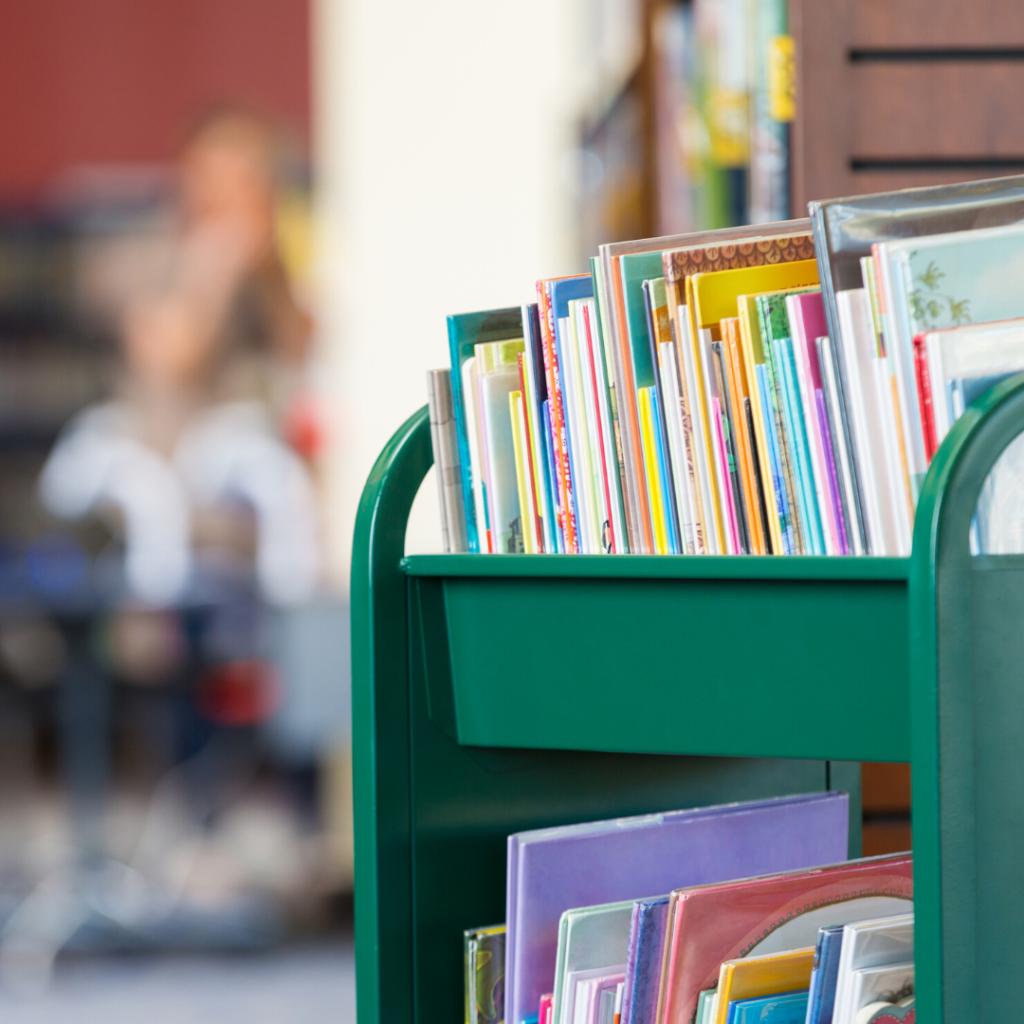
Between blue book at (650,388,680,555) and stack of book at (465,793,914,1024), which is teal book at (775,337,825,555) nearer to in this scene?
blue book at (650,388,680,555)

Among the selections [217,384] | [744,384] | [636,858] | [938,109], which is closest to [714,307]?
[744,384]

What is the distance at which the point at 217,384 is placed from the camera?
485 centimetres

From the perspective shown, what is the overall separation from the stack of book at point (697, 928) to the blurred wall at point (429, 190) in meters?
3.70

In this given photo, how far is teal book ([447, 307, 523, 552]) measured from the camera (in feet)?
3.21

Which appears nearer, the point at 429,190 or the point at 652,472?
the point at 652,472

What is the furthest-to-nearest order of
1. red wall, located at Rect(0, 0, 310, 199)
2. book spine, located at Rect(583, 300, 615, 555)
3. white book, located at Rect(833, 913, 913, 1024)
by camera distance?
red wall, located at Rect(0, 0, 310, 199)
book spine, located at Rect(583, 300, 615, 555)
white book, located at Rect(833, 913, 913, 1024)

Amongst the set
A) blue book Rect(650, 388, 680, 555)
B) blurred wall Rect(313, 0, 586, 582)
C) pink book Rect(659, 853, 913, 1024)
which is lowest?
pink book Rect(659, 853, 913, 1024)

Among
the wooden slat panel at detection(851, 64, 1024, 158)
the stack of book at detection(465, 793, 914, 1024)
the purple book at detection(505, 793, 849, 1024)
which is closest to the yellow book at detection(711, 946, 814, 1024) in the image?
the stack of book at detection(465, 793, 914, 1024)

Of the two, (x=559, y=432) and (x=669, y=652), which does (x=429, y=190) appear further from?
(x=669, y=652)

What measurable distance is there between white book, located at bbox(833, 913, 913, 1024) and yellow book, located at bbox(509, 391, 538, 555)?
333 millimetres

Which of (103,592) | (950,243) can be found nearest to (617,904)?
(950,243)

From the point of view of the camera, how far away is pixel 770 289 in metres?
0.88

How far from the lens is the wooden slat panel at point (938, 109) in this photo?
4.49ft

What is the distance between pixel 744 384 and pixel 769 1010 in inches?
15.7
